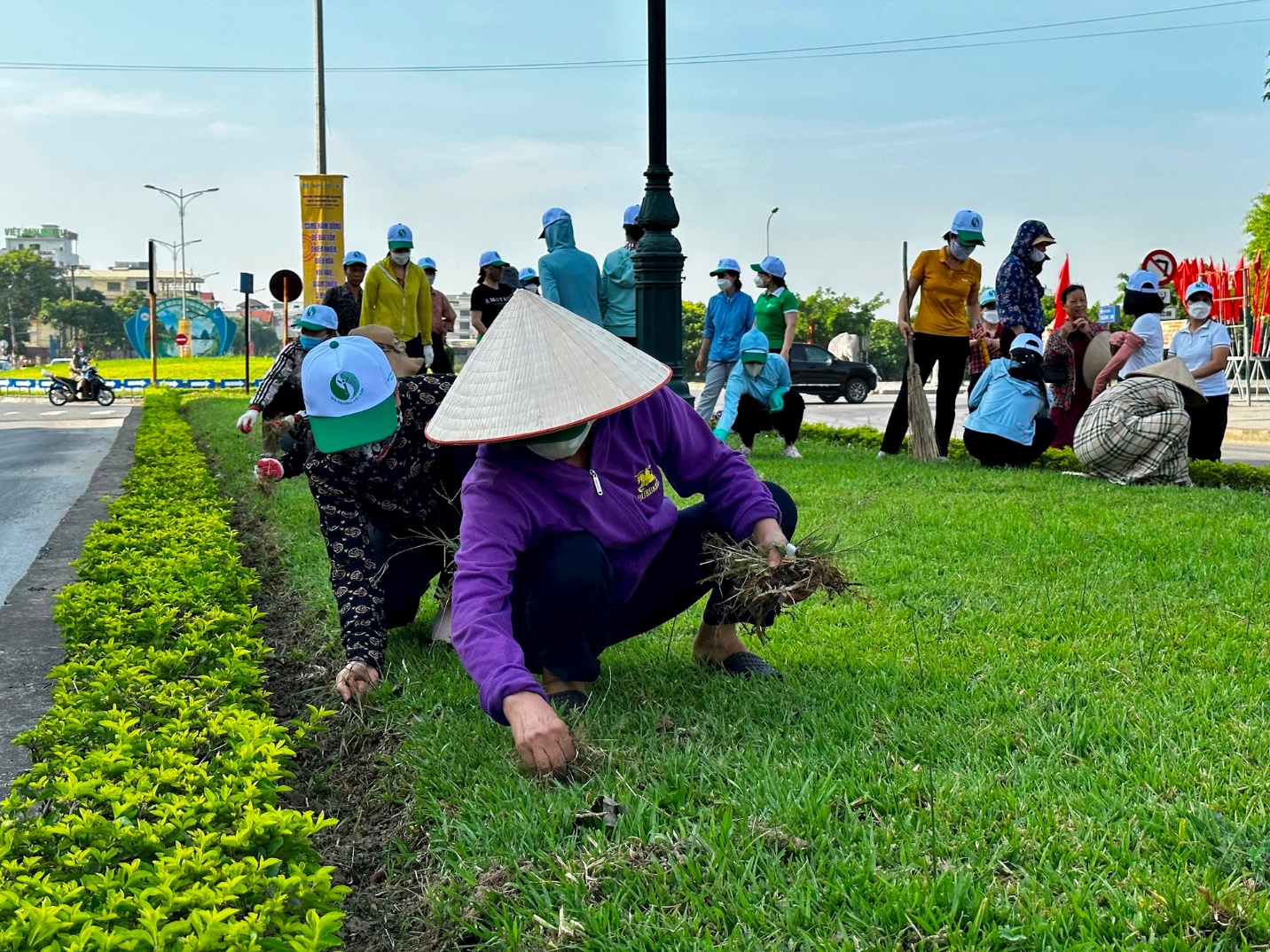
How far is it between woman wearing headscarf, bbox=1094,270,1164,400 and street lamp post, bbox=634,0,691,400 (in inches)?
133

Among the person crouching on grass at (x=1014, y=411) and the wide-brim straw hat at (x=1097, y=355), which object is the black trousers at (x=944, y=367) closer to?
the person crouching on grass at (x=1014, y=411)

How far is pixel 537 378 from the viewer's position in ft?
10.7

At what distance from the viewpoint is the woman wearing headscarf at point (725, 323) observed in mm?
10812

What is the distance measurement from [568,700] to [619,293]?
6.86 m

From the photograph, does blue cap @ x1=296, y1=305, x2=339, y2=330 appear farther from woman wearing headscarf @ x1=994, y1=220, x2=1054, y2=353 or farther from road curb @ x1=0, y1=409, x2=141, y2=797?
woman wearing headscarf @ x1=994, y1=220, x2=1054, y2=353

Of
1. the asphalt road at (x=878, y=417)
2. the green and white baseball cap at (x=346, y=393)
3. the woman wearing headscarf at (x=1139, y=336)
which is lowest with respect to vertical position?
the asphalt road at (x=878, y=417)

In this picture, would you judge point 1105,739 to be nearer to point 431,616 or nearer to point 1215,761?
point 1215,761

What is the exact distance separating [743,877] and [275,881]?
91 cm

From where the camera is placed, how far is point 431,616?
200 inches

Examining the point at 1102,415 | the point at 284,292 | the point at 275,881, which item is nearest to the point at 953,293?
the point at 1102,415

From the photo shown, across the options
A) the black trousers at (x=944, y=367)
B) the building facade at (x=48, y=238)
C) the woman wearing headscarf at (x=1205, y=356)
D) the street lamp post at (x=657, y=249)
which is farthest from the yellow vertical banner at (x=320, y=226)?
the building facade at (x=48, y=238)

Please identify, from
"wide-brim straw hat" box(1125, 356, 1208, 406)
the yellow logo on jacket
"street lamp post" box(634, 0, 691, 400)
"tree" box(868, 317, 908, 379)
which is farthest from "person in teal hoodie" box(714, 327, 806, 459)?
"tree" box(868, 317, 908, 379)

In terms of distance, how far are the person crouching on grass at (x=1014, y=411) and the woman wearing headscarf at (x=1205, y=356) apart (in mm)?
1043

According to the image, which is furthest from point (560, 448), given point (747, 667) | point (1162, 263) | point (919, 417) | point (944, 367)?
point (1162, 263)
